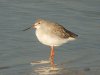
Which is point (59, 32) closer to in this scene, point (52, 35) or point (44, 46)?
point (52, 35)

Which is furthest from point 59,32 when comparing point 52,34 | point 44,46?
point 44,46

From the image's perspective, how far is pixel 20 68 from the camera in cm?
1112

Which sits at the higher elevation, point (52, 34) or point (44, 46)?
point (52, 34)

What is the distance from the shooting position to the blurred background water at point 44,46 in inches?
453

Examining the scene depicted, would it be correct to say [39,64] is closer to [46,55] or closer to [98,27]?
[46,55]

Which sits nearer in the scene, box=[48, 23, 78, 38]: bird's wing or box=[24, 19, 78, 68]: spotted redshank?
box=[24, 19, 78, 68]: spotted redshank

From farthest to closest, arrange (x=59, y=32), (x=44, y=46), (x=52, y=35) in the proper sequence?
(x=44, y=46) < (x=59, y=32) < (x=52, y=35)

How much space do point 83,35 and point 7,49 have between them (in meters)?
2.84

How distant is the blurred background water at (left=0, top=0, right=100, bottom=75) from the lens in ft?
37.7

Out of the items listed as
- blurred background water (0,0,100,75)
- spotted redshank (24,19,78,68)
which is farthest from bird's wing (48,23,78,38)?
blurred background water (0,0,100,75)

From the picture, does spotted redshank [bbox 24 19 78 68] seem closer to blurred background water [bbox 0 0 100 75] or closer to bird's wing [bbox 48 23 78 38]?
bird's wing [bbox 48 23 78 38]

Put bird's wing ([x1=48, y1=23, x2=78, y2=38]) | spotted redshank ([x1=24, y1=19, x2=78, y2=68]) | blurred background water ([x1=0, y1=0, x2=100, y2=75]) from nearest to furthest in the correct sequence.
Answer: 1. blurred background water ([x1=0, y1=0, x2=100, y2=75])
2. spotted redshank ([x1=24, y1=19, x2=78, y2=68])
3. bird's wing ([x1=48, y1=23, x2=78, y2=38])

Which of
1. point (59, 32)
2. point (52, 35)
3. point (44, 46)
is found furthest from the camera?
point (44, 46)

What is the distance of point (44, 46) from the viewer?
13391 millimetres
